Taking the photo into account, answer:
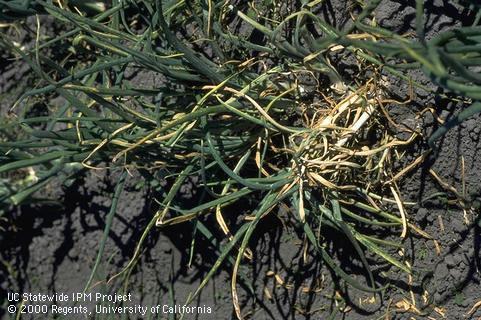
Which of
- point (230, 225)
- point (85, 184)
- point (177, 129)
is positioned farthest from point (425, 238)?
point (85, 184)

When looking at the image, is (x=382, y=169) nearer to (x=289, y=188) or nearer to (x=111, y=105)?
(x=289, y=188)

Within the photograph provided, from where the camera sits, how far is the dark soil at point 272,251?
1.26 m

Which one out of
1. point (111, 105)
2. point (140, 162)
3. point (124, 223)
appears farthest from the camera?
point (124, 223)

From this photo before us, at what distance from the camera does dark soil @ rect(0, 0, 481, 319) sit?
1.26 meters

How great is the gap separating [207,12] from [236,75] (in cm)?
13

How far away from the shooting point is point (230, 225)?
4.79ft

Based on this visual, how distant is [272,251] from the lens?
56.9 inches

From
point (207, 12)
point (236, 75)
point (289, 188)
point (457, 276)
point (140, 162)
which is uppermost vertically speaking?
point (207, 12)

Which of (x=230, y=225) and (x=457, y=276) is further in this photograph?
(x=230, y=225)

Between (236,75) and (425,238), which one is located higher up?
(236,75)

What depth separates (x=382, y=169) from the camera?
127 cm

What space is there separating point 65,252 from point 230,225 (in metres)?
0.45

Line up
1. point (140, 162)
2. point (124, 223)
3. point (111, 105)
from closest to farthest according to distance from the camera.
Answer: point (111, 105) < point (140, 162) < point (124, 223)

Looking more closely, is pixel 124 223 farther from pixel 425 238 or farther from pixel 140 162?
pixel 425 238
